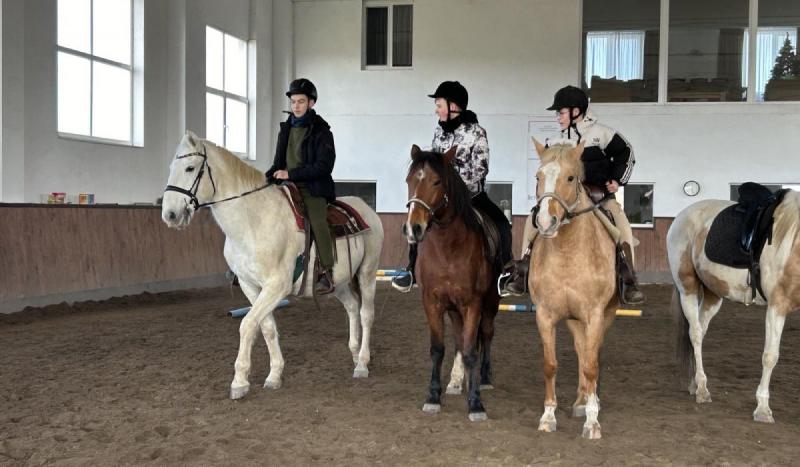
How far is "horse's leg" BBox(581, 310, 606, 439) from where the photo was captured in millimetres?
4285

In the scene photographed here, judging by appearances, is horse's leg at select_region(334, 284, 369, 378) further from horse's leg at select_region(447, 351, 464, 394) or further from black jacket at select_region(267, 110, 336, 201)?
horse's leg at select_region(447, 351, 464, 394)

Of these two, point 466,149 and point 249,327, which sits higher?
point 466,149

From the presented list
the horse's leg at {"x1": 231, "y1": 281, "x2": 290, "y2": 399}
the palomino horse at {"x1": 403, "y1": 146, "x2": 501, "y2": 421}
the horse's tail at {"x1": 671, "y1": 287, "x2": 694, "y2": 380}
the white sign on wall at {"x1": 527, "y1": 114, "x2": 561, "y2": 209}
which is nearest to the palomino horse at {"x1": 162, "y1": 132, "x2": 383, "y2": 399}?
the horse's leg at {"x1": 231, "y1": 281, "x2": 290, "y2": 399}

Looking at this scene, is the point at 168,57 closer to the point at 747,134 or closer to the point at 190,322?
the point at 190,322

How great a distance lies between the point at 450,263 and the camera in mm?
4723

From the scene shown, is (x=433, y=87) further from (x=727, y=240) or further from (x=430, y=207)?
(x=430, y=207)

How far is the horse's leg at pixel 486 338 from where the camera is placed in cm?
525

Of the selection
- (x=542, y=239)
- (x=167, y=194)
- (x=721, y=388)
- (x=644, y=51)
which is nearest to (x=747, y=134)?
(x=644, y=51)

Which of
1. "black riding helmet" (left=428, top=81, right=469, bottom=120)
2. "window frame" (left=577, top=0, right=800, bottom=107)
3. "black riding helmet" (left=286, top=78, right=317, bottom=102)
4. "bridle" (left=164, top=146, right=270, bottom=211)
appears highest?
"window frame" (left=577, top=0, right=800, bottom=107)

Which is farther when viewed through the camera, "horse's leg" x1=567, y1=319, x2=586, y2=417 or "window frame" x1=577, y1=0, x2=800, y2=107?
"window frame" x1=577, y1=0, x2=800, y2=107

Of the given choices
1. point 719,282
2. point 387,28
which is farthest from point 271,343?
point 387,28

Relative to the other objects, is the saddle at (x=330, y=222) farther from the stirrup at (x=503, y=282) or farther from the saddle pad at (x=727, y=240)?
the saddle pad at (x=727, y=240)

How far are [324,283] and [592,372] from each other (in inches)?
88.5

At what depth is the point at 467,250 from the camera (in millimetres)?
4766
